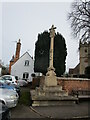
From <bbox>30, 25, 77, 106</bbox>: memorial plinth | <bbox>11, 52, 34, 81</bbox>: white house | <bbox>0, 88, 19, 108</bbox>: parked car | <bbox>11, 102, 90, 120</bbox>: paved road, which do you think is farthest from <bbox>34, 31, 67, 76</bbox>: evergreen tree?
<bbox>0, 88, 19, 108</bbox>: parked car

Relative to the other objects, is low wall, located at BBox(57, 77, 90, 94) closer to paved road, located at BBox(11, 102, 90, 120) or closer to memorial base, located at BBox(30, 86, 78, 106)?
memorial base, located at BBox(30, 86, 78, 106)

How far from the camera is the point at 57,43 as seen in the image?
32156mm

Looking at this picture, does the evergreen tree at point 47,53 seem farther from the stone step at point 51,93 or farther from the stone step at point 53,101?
the stone step at point 53,101

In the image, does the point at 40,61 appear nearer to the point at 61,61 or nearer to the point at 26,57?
the point at 61,61

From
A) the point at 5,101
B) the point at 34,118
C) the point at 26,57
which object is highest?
the point at 26,57

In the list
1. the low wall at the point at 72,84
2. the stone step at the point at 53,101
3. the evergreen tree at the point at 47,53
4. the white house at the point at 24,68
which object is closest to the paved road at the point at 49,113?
the stone step at the point at 53,101

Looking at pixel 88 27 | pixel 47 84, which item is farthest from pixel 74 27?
pixel 47 84

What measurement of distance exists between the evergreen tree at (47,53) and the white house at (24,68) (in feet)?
36.7

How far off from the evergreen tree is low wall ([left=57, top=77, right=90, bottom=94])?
12.9 metres

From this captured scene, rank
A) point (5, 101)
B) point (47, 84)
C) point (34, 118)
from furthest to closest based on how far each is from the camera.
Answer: point (47, 84)
point (5, 101)
point (34, 118)

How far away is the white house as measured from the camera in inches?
1758

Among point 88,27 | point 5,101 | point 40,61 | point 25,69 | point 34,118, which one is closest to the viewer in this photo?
point 34,118

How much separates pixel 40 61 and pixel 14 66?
45.7ft

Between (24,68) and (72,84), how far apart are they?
95.3 ft
